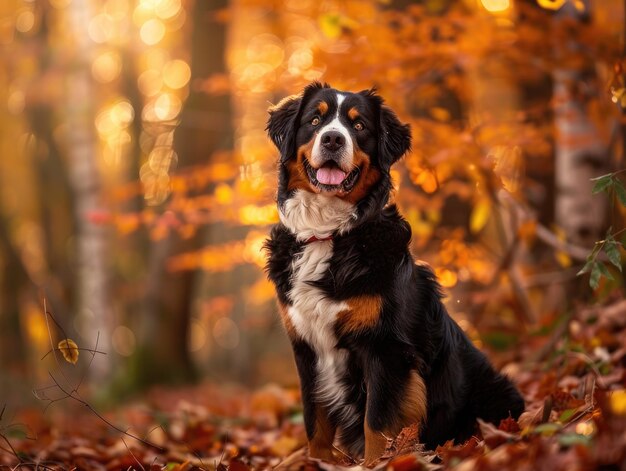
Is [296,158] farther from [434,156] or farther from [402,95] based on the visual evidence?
[402,95]

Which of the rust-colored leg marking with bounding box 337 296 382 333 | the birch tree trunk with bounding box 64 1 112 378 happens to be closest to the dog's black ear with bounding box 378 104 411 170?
the rust-colored leg marking with bounding box 337 296 382 333

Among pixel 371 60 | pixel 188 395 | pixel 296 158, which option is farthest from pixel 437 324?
pixel 188 395

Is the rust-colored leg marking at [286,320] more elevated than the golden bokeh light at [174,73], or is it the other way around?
the golden bokeh light at [174,73]

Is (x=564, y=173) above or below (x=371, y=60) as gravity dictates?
below

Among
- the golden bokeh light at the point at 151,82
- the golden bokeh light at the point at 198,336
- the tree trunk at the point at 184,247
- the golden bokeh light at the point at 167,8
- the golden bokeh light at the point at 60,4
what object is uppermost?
the golden bokeh light at the point at 167,8

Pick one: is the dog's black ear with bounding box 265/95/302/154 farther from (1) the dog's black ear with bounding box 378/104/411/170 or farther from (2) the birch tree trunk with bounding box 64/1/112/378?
(2) the birch tree trunk with bounding box 64/1/112/378

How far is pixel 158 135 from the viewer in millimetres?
16719

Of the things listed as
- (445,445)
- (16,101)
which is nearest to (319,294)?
(445,445)

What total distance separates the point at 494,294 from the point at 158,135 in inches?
428

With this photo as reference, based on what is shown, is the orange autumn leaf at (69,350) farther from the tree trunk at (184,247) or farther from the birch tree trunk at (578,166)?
the tree trunk at (184,247)

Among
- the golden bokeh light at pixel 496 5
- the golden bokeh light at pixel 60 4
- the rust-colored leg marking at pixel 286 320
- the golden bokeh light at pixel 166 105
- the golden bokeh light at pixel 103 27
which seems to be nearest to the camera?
the rust-colored leg marking at pixel 286 320

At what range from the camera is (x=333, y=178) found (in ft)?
13.8

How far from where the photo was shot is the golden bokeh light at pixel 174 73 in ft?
74.5

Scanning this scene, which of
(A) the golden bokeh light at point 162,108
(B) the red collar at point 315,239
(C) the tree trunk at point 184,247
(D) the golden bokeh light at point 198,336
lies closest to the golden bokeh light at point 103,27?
(A) the golden bokeh light at point 162,108
